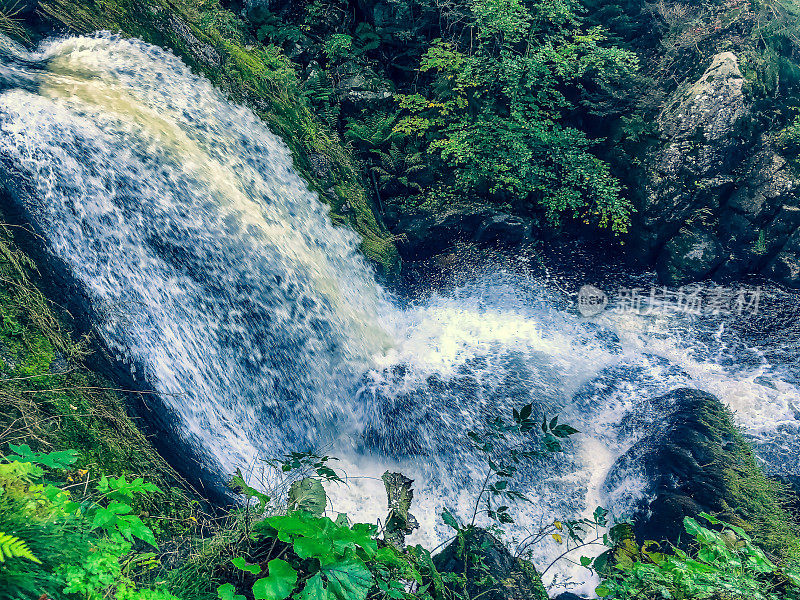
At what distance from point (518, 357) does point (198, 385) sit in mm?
3387

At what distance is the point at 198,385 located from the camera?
407cm

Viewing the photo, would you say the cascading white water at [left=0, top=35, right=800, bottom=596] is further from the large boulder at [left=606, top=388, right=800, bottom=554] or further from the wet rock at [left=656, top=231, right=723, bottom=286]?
the wet rock at [left=656, top=231, right=723, bottom=286]

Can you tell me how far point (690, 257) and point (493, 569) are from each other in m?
5.88

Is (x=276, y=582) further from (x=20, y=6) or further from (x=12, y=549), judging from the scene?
(x=20, y=6)

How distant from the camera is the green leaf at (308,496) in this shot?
2586mm

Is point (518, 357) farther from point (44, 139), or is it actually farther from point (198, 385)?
point (44, 139)

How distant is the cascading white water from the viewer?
3.96 m

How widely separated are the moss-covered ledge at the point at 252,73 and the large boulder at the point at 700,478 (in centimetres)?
377

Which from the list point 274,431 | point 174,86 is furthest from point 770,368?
point 174,86

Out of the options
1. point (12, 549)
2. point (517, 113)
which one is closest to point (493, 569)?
point (12, 549)

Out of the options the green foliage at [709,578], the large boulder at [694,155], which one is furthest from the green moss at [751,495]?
the large boulder at [694,155]

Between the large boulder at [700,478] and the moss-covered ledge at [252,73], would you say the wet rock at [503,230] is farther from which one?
the large boulder at [700,478]

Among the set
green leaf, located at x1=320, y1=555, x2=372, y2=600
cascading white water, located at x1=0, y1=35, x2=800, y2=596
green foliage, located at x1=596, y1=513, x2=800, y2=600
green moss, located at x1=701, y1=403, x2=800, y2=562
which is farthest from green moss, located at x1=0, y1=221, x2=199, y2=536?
green moss, located at x1=701, y1=403, x2=800, y2=562

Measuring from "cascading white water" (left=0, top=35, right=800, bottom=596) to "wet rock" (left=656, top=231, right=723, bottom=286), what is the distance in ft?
3.56
